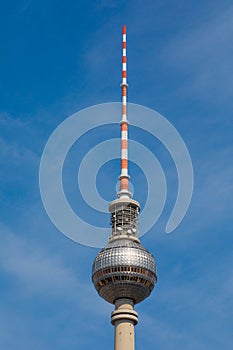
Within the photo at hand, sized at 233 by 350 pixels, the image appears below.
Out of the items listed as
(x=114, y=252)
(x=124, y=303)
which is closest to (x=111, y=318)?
(x=124, y=303)

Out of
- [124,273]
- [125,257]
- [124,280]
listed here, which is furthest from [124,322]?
[125,257]

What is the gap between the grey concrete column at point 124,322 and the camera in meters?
188

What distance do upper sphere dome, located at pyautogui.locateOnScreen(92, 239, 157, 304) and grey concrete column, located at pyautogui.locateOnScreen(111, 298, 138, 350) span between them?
83.2 inches

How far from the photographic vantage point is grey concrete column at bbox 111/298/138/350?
188 meters

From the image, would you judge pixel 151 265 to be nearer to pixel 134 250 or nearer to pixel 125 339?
pixel 134 250

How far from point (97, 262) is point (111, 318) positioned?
14.9 meters

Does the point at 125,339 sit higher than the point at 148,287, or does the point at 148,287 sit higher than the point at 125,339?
the point at 148,287

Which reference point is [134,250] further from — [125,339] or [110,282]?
[125,339]

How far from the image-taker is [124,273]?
193 meters

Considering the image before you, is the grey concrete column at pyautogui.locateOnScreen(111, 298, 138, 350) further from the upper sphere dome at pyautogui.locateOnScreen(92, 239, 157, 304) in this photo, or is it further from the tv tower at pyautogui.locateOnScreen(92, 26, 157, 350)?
the upper sphere dome at pyautogui.locateOnScreen(92, 239, 157, 304)

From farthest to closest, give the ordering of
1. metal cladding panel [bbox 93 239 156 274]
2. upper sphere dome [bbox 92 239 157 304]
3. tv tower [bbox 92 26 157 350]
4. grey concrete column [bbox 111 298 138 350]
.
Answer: metal cladding panel [bbox 93 239 156 274], upper sphere dome [bbox 92 239 157 304], tv tower [bbox 92 26 157 350], grey concrete column [bbox 111 298 138 350]

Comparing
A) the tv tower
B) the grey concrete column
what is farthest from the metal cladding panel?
the grey concrete column

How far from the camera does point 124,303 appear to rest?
196125 millimetres

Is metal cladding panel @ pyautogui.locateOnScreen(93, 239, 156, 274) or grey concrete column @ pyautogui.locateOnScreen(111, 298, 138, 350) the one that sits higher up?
metal cladding panel @ pyautogui.locateOnScreen(93, 239, 156, 274)
